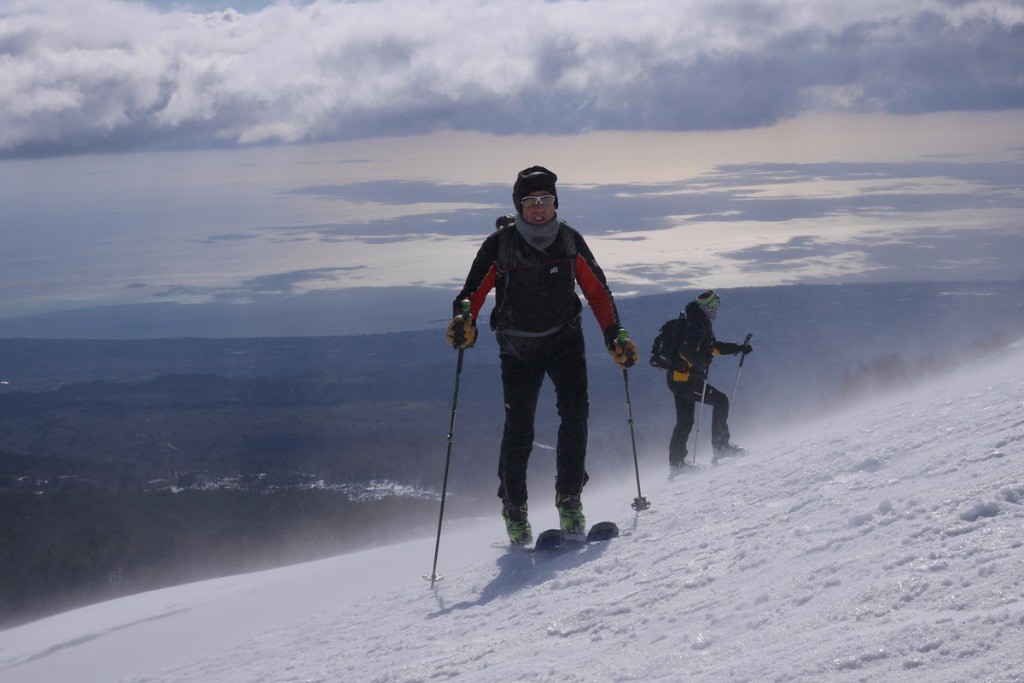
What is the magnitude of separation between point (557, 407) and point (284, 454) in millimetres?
126253

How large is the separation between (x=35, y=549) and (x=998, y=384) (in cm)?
7895

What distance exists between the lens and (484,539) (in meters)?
10.1

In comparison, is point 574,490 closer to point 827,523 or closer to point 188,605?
point 827,523

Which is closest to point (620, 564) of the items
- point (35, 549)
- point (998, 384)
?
point (998, 384)

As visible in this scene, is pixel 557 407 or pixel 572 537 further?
pixel 557 407

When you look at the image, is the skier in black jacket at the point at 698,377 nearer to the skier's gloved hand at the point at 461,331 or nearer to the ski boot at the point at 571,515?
the ski boot at the point at 571,515

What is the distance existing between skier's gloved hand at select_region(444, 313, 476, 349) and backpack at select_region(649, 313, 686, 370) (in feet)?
18.7

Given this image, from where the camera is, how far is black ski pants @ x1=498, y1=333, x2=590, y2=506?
307 inches

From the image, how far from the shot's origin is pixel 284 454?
129375 millimetres

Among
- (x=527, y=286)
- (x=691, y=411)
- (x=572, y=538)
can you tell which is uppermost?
(x=527, y=286)

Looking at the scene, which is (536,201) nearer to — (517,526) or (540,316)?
(540,316)

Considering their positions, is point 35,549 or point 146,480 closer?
point 35,549

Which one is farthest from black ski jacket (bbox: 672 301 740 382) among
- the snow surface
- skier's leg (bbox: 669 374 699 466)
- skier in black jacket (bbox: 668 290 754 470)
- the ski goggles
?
the ski goggles

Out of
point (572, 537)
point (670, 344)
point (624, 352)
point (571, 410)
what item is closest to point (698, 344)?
point (670, 344)
